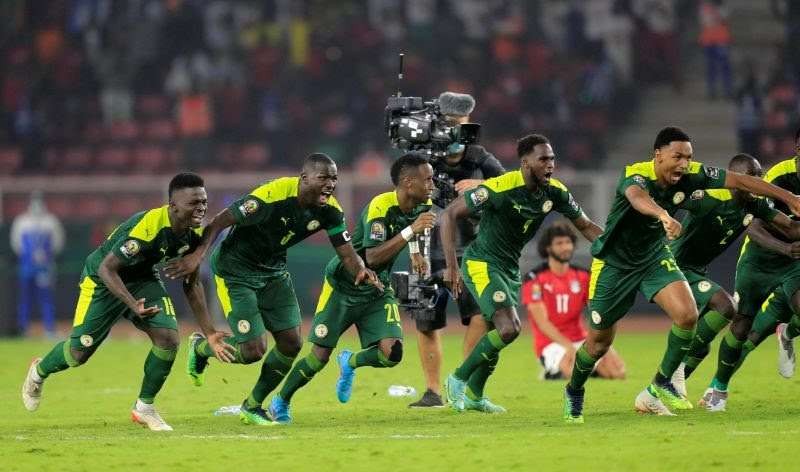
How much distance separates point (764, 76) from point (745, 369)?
11905mm

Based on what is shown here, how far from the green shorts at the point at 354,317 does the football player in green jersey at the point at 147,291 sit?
912 mm

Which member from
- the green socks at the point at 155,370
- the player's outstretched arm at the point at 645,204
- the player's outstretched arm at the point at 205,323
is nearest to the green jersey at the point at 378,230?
the player's outstretched arm at the point at 205,323

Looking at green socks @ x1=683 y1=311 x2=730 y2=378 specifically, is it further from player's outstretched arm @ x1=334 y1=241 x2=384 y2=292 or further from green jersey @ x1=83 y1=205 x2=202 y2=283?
green jersey @ x1=83 y1=205 x2=202 y2=283

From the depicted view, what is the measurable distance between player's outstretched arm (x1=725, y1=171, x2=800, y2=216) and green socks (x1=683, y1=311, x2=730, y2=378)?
51.2 inches

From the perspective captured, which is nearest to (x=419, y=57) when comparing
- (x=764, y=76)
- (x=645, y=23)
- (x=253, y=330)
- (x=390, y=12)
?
(x=390, y=12)

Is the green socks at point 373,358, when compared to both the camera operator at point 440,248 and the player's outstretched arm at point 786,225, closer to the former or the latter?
the camera operator at point 440,248

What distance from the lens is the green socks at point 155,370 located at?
34.7 ft

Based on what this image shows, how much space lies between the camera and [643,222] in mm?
10578

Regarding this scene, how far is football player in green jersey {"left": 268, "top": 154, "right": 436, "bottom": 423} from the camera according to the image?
11.1m

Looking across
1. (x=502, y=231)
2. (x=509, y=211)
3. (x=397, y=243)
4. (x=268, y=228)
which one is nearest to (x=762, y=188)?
(x=509, y=211)

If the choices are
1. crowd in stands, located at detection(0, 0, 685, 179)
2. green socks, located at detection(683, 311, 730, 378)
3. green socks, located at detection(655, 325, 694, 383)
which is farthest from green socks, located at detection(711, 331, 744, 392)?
crowd in stands, located at detection(0, 0, 685, 179)

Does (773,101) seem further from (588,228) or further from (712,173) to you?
(712,173)

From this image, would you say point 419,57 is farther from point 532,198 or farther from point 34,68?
point 532,198

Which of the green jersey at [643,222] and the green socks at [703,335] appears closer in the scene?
the green jersey at [643,222]
